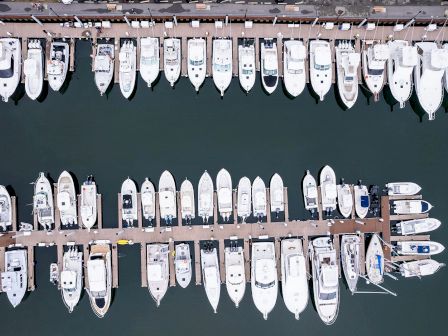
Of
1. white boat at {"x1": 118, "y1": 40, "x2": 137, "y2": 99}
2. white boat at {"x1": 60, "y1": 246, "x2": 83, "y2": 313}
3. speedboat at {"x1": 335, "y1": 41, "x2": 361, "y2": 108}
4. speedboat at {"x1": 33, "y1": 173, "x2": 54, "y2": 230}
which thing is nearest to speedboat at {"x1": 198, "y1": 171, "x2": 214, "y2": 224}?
white boat at {"x1": 118, "y1": 40, "x2": 137, "y2": 99}

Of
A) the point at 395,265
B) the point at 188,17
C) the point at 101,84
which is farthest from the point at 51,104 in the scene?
the point at 395,265

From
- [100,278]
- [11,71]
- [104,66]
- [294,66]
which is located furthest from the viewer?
[294,66]

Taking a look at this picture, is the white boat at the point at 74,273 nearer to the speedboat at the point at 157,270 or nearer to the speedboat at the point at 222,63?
the speedboat at the point at 157,270

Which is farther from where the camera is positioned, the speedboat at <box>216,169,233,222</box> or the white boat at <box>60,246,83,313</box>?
the speedboat at <box>216,169,233,222</box>

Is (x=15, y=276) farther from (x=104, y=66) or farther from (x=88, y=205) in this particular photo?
(x=104, y=66)

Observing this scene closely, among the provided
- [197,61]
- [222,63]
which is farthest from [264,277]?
[197,61]

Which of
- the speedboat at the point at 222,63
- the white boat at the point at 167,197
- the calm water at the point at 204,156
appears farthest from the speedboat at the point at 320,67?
the white boat at the point at 167,197

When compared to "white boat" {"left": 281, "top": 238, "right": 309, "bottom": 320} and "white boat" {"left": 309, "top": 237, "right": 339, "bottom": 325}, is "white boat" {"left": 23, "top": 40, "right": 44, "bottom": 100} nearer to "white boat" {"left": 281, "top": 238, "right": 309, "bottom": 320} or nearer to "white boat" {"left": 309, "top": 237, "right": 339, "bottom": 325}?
"white boat" {"left": 281, "top": 238, "right": 309, "bottom": 320}
